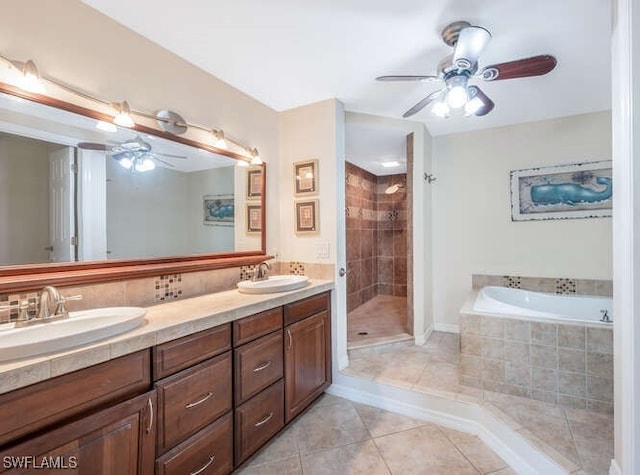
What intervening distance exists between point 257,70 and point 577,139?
10.1ft

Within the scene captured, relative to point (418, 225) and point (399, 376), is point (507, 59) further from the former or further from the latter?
point (399, 376)

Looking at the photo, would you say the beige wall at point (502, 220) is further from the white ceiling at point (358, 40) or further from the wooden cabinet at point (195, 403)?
the wooden cabinet at point (195, 403)

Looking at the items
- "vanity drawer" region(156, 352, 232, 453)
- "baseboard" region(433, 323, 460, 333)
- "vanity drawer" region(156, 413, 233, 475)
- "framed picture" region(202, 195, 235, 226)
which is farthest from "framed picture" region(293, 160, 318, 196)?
"baseboard" region(433, 323, 460, 333)

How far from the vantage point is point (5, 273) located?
1.20m

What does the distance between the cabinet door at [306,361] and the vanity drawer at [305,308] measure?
35 millimetres

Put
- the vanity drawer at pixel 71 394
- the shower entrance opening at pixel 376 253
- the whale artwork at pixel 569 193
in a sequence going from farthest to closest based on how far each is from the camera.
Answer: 1. the shower entrance opening at pixel 376 253
2. the whale artwork at pixel 569 193
3. the vanity drawer at pixel 71 394

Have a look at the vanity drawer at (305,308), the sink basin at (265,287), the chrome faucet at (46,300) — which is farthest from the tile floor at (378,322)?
the chrome faucet at (46,300)

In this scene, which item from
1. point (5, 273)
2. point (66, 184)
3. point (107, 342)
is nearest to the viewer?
point (107, 342)

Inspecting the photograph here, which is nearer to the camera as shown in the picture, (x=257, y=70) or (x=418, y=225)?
(x=257, y=70)

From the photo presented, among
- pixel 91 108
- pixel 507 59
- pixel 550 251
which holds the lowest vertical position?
pixel 550 251

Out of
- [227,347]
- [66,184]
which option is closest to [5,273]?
[66,184]

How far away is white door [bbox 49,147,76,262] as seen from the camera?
1.37 meters

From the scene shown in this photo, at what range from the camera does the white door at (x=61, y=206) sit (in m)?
1.37

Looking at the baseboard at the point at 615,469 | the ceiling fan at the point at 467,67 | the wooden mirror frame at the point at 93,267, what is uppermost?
the ceiling fan at the point at 467,67
